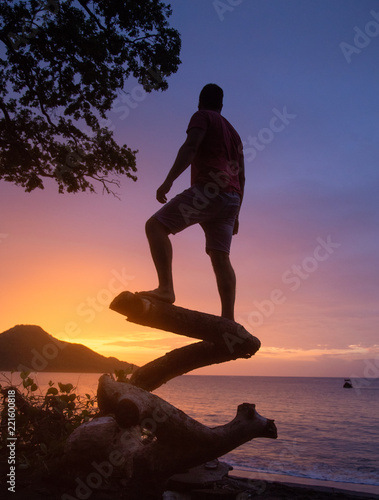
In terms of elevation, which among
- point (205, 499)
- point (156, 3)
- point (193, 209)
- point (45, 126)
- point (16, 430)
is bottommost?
point (205, 499)

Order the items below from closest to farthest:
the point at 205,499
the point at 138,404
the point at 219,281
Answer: the point at 138,404
the point at 219,281
the point at 205,499

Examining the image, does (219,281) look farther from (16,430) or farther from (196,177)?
(16,430)

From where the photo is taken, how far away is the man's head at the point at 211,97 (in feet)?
→ 13.7

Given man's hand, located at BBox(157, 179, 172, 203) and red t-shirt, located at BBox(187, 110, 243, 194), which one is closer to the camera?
man's hand, located at BBox(157, 179, 172, 203)

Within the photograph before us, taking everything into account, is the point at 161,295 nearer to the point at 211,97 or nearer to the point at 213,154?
the point at 213,154

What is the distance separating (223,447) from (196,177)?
262 centimetres

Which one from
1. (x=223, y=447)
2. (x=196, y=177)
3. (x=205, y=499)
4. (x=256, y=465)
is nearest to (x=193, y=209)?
(x=196, y=177)

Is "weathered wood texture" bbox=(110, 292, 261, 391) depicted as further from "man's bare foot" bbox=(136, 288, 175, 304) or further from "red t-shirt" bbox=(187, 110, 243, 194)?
"red t-shirt" bbox=(187, 110, 243, 194)

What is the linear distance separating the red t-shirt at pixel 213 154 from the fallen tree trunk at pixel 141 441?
2068 millimetres

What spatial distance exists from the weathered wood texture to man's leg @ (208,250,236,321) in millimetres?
205

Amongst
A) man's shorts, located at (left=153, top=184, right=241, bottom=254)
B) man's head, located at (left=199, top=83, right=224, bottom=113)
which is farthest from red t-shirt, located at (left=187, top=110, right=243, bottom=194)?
man's head, located at (left=199, top=83, right=224, bottom=113)

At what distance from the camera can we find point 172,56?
7.57 m

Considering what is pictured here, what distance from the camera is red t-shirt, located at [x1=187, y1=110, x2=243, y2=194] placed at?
3855mm

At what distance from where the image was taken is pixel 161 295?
11.3 ft
